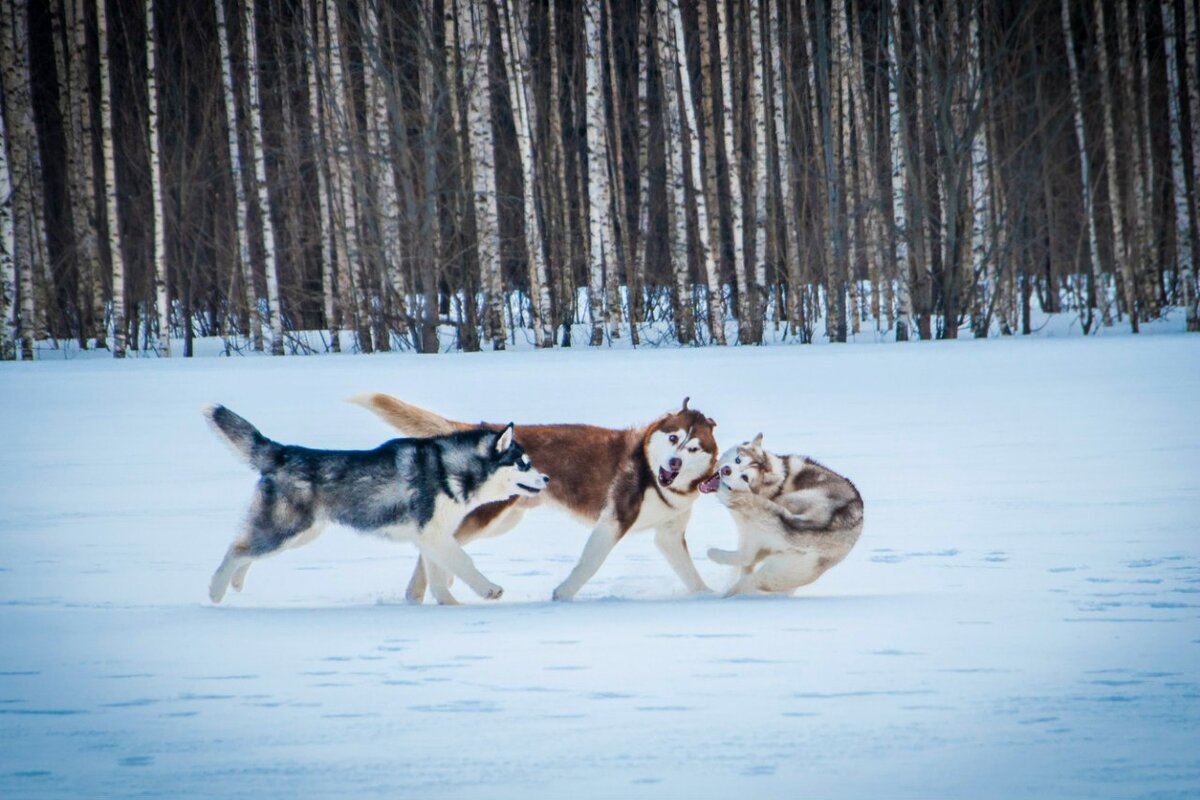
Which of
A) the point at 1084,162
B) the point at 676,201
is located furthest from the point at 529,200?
the point at 1084,162

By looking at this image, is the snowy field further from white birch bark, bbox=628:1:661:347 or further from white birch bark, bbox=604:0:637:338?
white birch bark, bbox=628:1:661:347

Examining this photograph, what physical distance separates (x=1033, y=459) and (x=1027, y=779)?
5.69 metres

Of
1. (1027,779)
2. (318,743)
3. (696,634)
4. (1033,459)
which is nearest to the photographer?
(1027,779)

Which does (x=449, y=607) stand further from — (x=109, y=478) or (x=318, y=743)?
(x=109, y=478)

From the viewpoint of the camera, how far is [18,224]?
1834cm

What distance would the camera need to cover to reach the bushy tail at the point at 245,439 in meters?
4.86

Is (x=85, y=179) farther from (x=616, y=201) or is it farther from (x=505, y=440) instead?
(x=505, y=440)

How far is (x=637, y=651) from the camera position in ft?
14.3

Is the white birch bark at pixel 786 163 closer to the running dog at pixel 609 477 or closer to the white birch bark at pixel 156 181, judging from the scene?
the white birch bark at pixel 156 181

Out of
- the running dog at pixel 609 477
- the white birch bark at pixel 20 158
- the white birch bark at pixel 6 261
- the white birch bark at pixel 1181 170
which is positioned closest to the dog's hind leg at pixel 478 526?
the running dog at pixel 609 477

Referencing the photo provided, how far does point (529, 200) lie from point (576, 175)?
638 cm

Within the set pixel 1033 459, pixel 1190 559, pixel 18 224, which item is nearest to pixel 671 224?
pixel 18 224

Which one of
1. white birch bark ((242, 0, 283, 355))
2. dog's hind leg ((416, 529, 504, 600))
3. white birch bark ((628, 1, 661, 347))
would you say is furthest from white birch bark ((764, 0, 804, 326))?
dog's hind leg ((416, 529, 504, 600))

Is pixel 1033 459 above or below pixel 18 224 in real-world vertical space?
below
